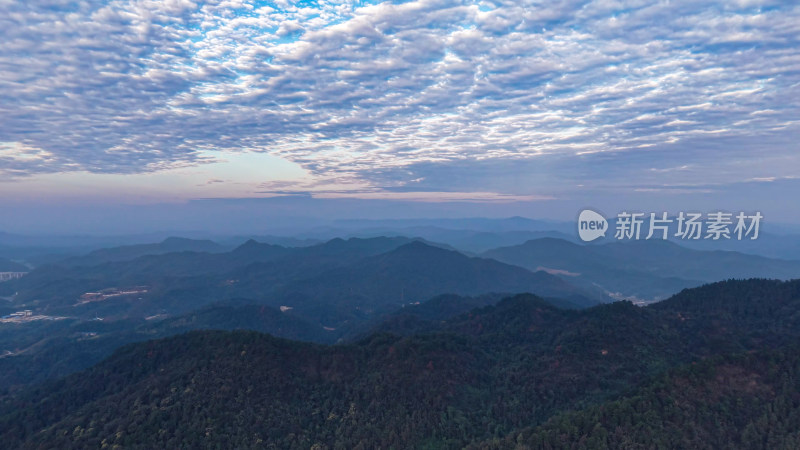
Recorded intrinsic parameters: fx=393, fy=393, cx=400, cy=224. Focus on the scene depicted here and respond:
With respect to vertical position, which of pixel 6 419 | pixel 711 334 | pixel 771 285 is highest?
pixel 771 285

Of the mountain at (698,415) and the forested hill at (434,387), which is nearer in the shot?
the mountain at (698,415)

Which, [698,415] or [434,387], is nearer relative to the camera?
[698,415]

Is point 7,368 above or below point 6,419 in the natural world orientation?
below

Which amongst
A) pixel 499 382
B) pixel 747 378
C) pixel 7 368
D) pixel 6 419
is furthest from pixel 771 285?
pixel 7 368

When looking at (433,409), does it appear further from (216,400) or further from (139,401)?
(139,401)

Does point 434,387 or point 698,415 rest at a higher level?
point 698,415

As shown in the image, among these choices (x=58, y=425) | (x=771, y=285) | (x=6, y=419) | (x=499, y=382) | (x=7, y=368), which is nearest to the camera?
(x=58, y=425)

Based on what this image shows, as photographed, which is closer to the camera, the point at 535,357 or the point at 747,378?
the point at 747,378

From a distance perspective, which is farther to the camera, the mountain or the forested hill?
the forested hill
